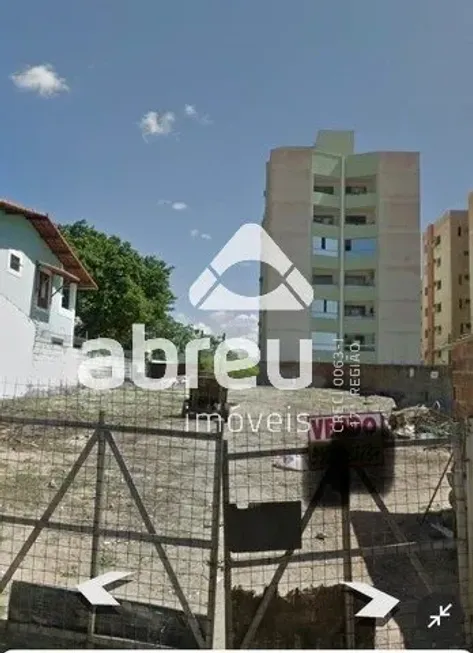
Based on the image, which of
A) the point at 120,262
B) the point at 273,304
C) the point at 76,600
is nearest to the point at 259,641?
the point at 76,600

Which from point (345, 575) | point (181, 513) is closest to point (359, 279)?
point (181, 513)

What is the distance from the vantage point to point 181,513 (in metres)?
6.42

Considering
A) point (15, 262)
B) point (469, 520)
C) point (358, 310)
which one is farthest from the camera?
point (358, 310)

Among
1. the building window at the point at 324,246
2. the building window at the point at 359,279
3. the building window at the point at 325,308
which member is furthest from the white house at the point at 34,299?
the building window at the point at 359,279

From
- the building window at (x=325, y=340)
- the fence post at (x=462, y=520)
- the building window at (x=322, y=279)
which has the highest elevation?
the building window at (x=322, y=279)

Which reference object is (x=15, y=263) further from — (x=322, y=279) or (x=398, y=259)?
(x=398, y=259)

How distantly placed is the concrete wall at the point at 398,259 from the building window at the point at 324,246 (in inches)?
116

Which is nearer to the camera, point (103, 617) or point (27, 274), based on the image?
point (103, 617)

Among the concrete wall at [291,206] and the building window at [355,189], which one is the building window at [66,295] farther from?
the building window at [355,189]

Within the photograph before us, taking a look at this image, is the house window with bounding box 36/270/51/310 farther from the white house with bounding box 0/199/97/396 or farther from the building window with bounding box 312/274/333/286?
the building window with bounding box 312/274/333/286

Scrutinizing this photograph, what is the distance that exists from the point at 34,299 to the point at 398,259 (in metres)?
22.9

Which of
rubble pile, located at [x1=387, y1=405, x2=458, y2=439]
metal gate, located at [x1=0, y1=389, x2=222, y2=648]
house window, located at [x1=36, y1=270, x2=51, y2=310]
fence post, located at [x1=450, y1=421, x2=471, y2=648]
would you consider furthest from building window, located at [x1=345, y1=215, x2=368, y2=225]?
fence post, located at [x1=450, y1=421, x2=471, y2=648]

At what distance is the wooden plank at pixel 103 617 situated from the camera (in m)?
3.21

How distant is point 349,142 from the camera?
35.3 m
